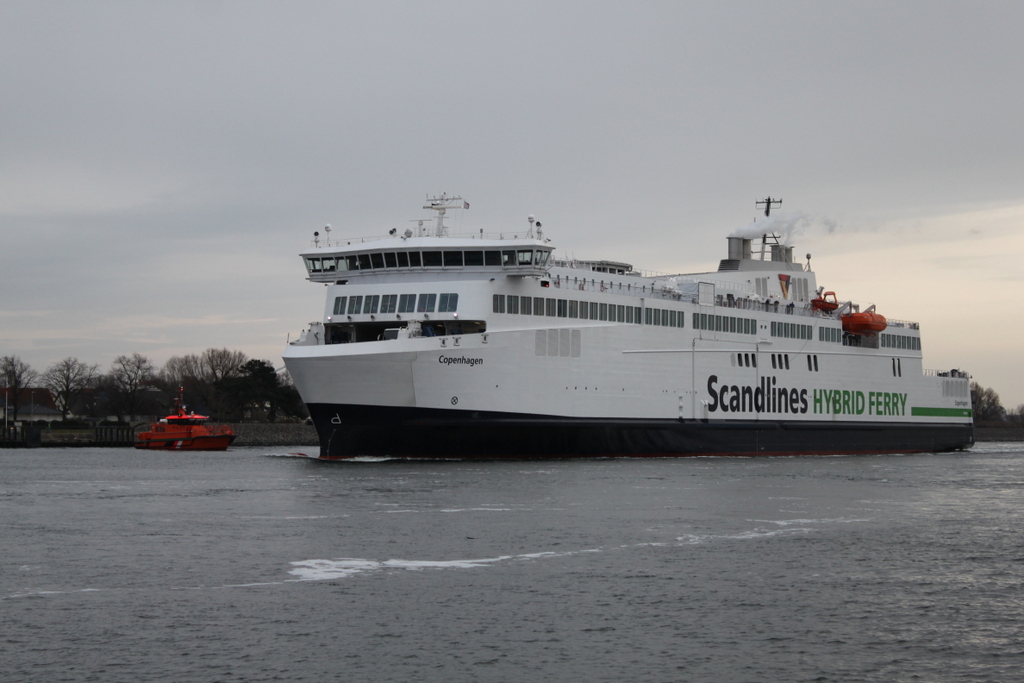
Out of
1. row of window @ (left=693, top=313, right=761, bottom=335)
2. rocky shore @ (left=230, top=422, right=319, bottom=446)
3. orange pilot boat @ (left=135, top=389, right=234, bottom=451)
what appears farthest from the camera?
rocky shore @ (left=230, top=422, right=319, bottom=446)

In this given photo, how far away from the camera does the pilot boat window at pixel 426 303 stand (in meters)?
41.9

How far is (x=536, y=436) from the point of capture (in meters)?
43.4

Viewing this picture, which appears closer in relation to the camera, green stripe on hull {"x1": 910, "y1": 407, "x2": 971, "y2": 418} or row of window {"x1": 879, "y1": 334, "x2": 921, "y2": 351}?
row of window {"x1": 879, "y1": 334, "x2": 921, "y2": 351}

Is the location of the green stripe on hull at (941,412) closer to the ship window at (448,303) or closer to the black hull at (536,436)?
the black hull at (536,436)

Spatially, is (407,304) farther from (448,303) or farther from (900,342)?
(900,342)

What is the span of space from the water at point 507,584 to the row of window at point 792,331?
22783mm

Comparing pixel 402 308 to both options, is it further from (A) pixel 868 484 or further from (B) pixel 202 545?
(B) pixel 202 545

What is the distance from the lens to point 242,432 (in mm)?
84812

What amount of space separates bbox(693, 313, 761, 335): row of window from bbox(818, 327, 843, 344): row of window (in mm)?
5805

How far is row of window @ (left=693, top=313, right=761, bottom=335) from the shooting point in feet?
169

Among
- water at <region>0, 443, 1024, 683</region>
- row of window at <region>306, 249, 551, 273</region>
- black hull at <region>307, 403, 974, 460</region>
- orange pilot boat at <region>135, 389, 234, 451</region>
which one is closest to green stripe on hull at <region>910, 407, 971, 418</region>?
black hull at <region>307, 403, 974, 460</region>

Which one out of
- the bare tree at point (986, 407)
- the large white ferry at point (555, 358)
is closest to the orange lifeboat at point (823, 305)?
Result: the large white ferry at point (555, 358)

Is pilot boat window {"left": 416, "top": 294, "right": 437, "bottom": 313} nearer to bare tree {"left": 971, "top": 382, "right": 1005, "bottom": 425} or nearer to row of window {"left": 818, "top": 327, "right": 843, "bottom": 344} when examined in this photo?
row of window {"left": 818, "top": 327, "right": 843, "bottom": 344}

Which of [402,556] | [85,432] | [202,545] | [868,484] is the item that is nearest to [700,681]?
[402,556]
